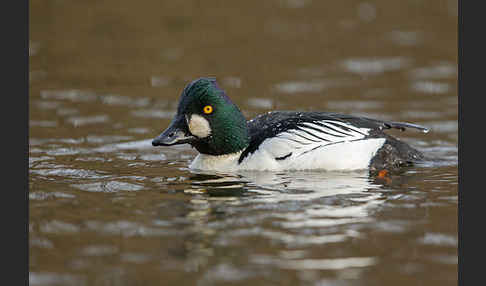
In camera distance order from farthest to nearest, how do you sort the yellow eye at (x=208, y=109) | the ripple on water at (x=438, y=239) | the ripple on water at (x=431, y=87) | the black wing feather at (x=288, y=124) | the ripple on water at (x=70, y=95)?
the ripple on water at (x=431, y=87) → the ripple on water at (x=70, y=95) → the black wing feather at (x=288, y=124) → the yellow eye at (x=208, y=109) → the ripple on water at (x=438, y=239)

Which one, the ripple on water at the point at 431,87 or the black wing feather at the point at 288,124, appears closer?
the black wing feather at the point at 288,124

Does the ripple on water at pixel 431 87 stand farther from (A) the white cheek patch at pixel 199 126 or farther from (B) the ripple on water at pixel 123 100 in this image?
(A) the white cheek patch at pixel 199 126

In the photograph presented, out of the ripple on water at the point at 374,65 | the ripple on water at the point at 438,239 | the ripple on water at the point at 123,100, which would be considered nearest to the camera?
the ripple on water at the point at 438,239

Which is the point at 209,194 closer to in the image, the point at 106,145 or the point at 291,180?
the point at 291,180

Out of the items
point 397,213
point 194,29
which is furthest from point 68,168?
point 194,29

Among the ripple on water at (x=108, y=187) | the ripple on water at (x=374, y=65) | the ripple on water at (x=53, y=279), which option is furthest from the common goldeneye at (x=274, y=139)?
the ripple on water at (x=374, y=65)

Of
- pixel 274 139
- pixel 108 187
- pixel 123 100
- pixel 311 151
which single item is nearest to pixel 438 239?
pixel 311 151

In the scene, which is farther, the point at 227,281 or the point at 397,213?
the point at 397,213

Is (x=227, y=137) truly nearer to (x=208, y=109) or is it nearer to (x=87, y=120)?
(x=208, y=109)

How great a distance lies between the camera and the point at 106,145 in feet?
44.2

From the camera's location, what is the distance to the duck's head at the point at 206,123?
37.0 feet

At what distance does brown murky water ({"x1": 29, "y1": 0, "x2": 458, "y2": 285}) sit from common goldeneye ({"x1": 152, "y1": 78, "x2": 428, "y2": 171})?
287 millimetres

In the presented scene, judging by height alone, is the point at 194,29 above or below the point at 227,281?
above

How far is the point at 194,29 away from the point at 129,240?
43.4 ft
